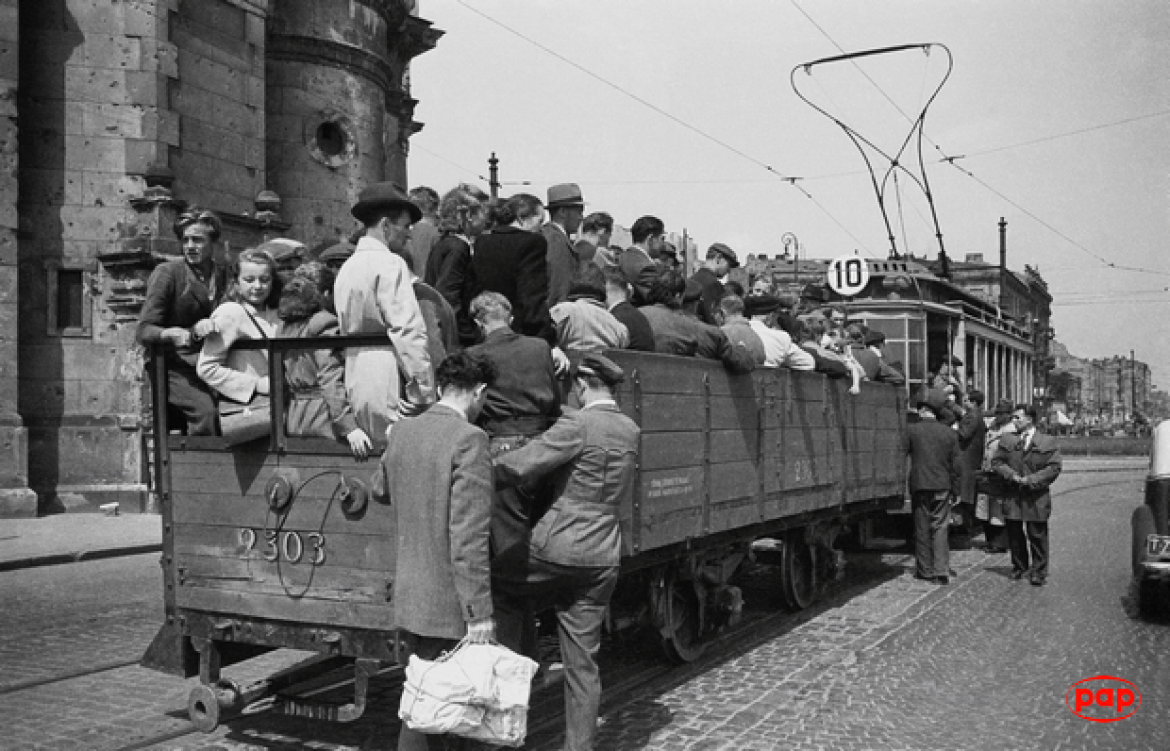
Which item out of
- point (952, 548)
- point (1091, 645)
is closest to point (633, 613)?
point (1091, 645)

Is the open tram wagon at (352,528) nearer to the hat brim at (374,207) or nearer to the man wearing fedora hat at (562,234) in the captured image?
the hat brim at (374,207)

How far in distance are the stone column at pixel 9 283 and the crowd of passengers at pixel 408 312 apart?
11.0 metres

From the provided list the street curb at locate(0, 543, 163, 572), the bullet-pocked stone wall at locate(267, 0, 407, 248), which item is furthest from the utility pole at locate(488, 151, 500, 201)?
the street curb at locate(0, 543, 163, 572)

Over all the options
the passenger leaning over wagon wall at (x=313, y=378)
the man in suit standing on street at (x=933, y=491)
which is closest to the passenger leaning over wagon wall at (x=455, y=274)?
the passenger leaning over wagon wall at (x=313, y=378)

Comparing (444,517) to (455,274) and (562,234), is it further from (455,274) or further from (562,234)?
(562,234)

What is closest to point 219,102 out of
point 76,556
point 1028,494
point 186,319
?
point 76,556

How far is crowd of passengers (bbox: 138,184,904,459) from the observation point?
508 centimetres

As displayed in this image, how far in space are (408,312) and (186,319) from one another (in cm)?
148

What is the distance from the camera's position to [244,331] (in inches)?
218

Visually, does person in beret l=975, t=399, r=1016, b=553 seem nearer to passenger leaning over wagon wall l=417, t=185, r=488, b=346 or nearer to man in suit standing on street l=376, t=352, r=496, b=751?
passenger leaning over wagon wall l=417, t=185, r=488, b=346

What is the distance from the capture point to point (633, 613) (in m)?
6.76

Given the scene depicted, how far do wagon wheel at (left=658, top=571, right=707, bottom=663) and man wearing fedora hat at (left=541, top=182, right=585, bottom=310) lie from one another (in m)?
2.07

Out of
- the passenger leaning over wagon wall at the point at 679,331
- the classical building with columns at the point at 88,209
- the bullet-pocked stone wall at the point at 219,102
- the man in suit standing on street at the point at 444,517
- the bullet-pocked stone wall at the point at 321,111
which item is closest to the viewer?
the man in suit standing on street at the point at 444,517

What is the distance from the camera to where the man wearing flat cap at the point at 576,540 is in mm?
4961
